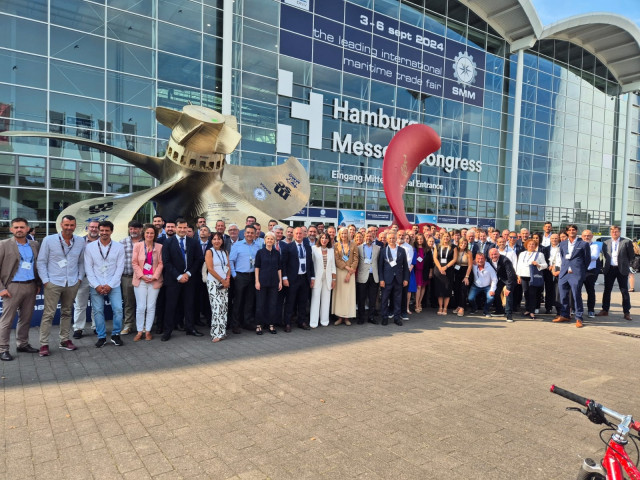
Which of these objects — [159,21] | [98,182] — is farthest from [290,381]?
[159,21]

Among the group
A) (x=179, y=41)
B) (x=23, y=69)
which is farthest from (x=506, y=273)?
(x=23, y=69)

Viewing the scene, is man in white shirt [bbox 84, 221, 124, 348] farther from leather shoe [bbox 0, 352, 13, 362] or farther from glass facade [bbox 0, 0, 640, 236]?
glass facade [bbox 0, 0, 640, 236]

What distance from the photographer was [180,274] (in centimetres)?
611

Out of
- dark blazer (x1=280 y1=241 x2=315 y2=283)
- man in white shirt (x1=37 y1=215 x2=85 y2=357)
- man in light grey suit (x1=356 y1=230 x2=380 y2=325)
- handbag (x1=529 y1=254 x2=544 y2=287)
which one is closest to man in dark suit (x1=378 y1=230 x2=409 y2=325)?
man in light grey suit (x1=356 y1=230 x2=380 y2=325)

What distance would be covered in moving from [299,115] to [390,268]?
1658 centimetres

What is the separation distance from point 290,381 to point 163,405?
50.5 inches

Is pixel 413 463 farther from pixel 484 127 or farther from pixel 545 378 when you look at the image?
pixel 484 127

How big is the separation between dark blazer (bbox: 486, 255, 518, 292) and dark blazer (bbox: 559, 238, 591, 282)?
0.87 metres

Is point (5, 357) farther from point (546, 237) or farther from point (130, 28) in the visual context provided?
point (130, 28)

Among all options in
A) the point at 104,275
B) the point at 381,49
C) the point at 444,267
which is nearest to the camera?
the point at 104,275

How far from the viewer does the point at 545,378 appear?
4.59 m

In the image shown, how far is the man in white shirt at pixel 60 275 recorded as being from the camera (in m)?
5.10

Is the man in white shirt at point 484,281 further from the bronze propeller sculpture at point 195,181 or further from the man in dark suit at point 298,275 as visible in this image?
the bronze propeller sculpture at point 195,181

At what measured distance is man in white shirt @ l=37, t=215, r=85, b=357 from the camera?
16.7 ft
